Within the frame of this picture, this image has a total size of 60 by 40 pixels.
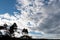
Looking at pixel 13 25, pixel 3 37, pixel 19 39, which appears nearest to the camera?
pixel 3 37

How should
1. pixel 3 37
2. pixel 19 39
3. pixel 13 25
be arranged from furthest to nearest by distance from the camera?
pixel 19 39
pixel 13 25
pixel 3 37

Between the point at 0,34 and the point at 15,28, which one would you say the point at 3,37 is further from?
the point at 15,28

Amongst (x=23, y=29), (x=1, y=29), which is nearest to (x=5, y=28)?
(x=1, y=29)

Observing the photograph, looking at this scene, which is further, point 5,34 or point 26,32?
point 26,32

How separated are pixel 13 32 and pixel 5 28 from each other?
489 centimetres

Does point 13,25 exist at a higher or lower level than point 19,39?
higher

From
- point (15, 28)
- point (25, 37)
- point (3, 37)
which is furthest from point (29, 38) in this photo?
point (3, 37)

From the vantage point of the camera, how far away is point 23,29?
96000 millimetres

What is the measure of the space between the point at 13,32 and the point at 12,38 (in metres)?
3.36

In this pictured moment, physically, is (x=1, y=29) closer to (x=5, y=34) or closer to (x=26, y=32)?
(x=5, y=34)

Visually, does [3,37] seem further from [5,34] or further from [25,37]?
[25,37]

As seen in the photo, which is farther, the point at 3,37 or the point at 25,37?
the point at 25,37

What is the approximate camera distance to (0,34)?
287 ft

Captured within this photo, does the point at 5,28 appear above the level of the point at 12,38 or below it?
above
